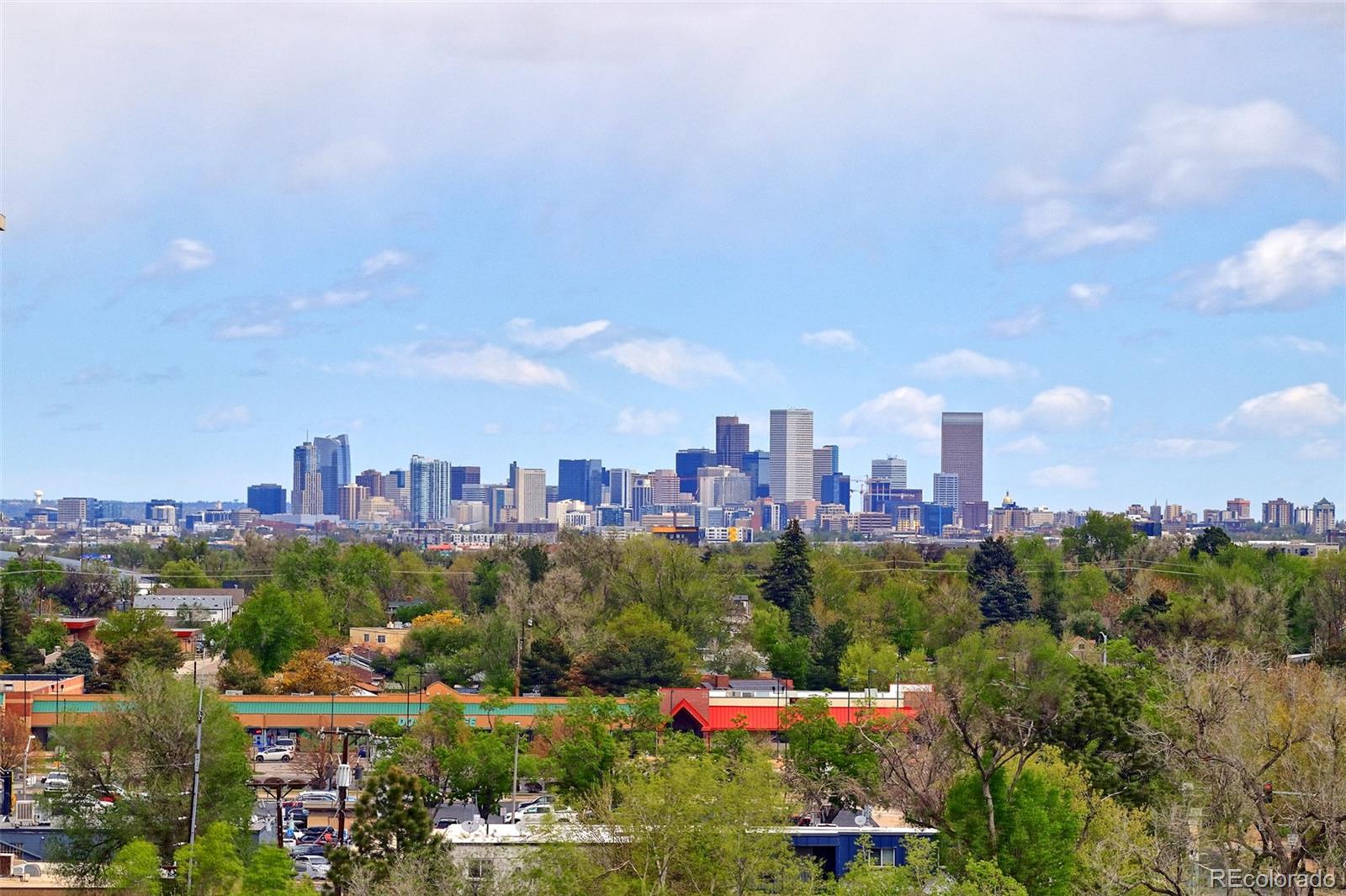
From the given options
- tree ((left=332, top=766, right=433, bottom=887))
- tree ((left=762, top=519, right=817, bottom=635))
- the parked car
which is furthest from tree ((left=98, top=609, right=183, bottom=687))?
tree ((left=332, top=766, right=433, bottom=887))

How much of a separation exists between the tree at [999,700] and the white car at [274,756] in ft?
44.5

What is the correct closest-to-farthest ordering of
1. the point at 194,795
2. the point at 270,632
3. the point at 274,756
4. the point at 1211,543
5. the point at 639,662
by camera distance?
the point at 194,795, the point at 274,756, the point at 639,662, the point at 270,632, the point at 1211,543

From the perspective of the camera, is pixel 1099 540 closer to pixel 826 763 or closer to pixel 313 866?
pixel 826 763

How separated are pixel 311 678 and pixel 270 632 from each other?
490 cm

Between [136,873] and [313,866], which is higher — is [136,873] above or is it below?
above

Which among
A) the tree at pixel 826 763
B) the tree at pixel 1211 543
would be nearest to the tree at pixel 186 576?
the tree at pixel 1211 543

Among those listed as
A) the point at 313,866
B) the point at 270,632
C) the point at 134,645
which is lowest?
the point at 313,866

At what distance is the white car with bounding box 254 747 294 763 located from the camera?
1336 inches

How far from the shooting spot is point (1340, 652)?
41875 millimetres

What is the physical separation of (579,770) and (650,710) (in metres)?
3.52

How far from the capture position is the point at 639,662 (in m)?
41.3

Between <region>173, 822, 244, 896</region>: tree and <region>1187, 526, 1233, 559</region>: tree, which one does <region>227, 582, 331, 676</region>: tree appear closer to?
<region>173, 822, 244, 896</region>: tree

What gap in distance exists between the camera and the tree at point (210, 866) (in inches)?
787

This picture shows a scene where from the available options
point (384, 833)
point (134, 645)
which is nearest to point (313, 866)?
point (384, 833)
